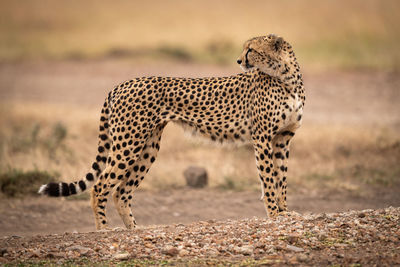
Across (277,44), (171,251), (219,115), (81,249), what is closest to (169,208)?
(219,115)

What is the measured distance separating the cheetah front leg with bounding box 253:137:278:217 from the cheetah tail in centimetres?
A: 145

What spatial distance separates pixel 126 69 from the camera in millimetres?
18094

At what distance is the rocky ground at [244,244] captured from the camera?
4.83 m

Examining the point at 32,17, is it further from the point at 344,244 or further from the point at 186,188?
the point at 344,244

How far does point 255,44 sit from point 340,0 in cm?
2048

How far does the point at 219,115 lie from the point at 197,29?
726 inches

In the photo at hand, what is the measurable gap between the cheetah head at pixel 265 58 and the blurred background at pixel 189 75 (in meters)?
0.99

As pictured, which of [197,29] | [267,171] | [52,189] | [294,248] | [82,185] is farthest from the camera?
[197,29]

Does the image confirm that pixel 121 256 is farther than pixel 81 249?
No

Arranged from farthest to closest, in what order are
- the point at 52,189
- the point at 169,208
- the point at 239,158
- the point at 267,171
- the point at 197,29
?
the point at 197,29
the point at 239,158
the point at 169,208
the point at 267,171
the point at 52,189

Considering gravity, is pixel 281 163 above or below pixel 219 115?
below

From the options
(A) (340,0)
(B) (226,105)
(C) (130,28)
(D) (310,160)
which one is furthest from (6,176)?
(A) (340,0)

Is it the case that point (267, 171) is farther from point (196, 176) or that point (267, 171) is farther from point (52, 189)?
point (196, 176)

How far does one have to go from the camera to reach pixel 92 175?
6422mm
